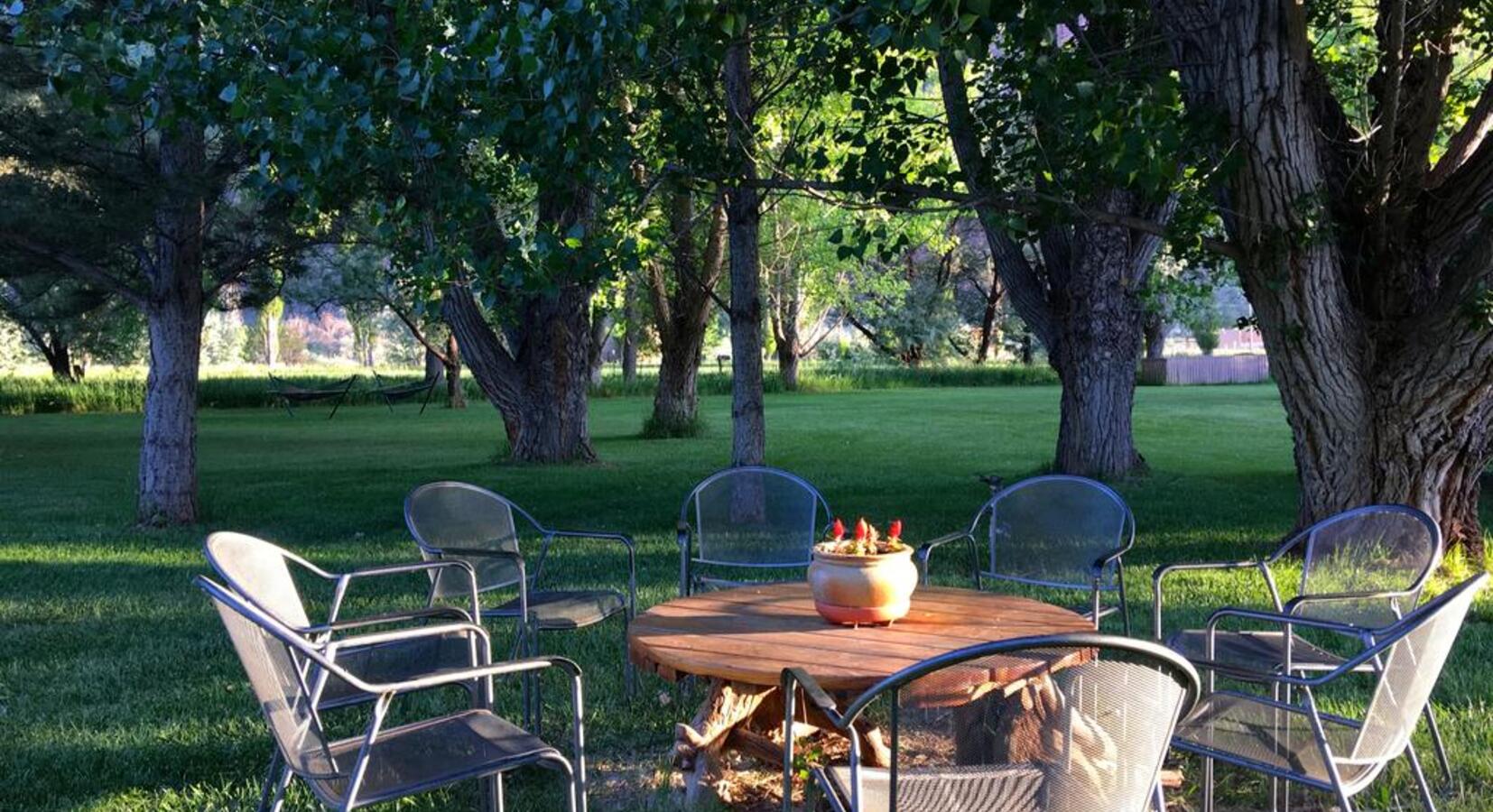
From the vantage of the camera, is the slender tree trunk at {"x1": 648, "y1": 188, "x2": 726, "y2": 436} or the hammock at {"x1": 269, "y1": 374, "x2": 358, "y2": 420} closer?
the slender tree trunk at {"x1": 648, "y1": 188, "x2": 726, "y2": 436}

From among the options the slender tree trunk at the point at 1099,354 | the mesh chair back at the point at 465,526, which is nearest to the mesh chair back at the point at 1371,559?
the mesh chair back at the point at 465,526

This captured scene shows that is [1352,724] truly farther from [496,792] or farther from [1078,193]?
[1078,193]

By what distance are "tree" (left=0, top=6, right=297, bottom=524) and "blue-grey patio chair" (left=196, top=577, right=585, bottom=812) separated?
388 centimetres

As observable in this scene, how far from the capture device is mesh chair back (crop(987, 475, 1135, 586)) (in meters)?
4.97

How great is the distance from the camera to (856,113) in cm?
1473

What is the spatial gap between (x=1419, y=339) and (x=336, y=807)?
607 centimetres

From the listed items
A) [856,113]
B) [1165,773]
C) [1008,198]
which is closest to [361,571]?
[1165,773]

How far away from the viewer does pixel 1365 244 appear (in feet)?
22.3

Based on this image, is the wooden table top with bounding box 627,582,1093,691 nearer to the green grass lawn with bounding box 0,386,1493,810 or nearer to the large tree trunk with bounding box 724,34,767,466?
the green grass lawn with bounding box 0,386,1493,810

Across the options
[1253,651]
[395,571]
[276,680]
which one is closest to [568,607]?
[395,571]

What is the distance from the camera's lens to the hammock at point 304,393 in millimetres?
25016

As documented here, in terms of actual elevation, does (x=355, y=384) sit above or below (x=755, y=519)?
above

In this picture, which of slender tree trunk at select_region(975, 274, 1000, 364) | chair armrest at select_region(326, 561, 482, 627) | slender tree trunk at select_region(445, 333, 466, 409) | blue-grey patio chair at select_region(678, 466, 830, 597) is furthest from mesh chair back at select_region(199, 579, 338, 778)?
slender tree trunk at select_region(975, 274, 1000, 364)

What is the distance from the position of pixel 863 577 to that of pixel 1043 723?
39.2 inches
